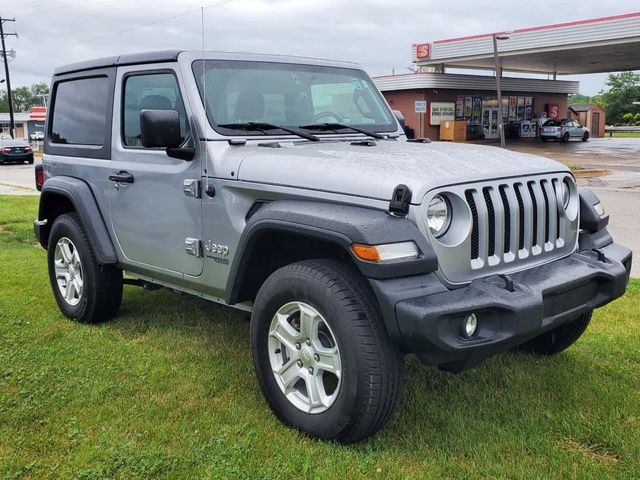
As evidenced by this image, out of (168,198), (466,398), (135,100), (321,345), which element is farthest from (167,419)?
(135,100)

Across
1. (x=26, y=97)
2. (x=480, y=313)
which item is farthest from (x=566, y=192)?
(x=26, y=97)

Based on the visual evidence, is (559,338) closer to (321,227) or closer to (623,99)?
(321,227)

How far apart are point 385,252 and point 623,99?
88.4m

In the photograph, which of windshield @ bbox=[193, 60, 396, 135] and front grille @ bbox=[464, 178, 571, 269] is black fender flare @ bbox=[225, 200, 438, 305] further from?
windshield @ bbox=[193, 60, 396, 135]

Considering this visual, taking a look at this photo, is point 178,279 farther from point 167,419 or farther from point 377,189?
point 377,189

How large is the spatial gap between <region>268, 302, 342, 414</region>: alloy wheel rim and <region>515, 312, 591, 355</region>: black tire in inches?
68.2

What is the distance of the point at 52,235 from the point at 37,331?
81 centimetres

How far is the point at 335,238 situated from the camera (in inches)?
119

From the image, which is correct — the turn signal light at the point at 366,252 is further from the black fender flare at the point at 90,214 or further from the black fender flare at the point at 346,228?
the black fender flare at the point at 90,214

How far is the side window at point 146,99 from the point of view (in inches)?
164

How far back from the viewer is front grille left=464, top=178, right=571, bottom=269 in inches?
125

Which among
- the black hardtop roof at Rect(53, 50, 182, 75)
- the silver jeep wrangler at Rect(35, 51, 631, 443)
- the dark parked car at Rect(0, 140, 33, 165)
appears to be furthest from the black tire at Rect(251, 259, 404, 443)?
the dark parked car at Rect(0, 140, 33, 165)

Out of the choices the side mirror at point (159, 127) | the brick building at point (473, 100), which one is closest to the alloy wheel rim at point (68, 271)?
the side mirror at point (159, 127)

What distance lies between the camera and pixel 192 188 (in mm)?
3969
